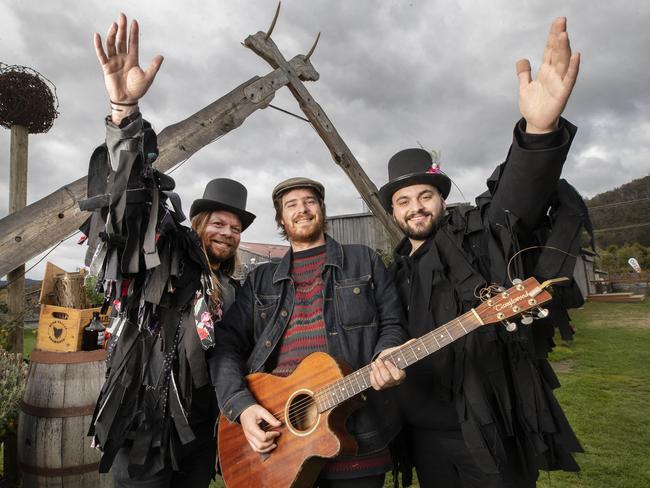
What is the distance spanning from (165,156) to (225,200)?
3.72 feet

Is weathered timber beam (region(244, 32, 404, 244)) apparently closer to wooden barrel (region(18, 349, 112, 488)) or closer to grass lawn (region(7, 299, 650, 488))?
grass lawn (region(7, 299, 650, 488))

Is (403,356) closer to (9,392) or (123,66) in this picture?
(123,66)

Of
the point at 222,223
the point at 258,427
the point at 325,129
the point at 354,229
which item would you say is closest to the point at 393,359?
the point at 258,427

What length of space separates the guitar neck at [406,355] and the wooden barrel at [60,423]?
1.74m

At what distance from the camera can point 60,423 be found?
8.27 ft

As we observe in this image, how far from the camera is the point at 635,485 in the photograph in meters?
3.34

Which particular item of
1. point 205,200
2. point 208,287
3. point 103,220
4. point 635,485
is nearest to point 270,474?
point 208,287

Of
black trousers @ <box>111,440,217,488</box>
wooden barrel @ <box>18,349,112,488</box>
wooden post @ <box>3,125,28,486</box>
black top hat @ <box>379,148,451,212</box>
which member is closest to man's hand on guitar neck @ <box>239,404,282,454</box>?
black trousers @ <box>111,440,217,488</box>

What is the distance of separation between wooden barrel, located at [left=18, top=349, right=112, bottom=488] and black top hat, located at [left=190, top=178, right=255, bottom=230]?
1.26 meters

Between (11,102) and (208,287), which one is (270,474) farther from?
(11,102)

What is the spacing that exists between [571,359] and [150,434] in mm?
8961

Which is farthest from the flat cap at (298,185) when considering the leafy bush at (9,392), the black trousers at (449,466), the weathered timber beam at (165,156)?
the leafy bush at (9,392)

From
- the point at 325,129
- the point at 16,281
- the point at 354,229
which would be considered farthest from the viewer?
the point at 354,229

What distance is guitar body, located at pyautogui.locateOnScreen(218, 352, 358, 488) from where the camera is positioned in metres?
1.72
